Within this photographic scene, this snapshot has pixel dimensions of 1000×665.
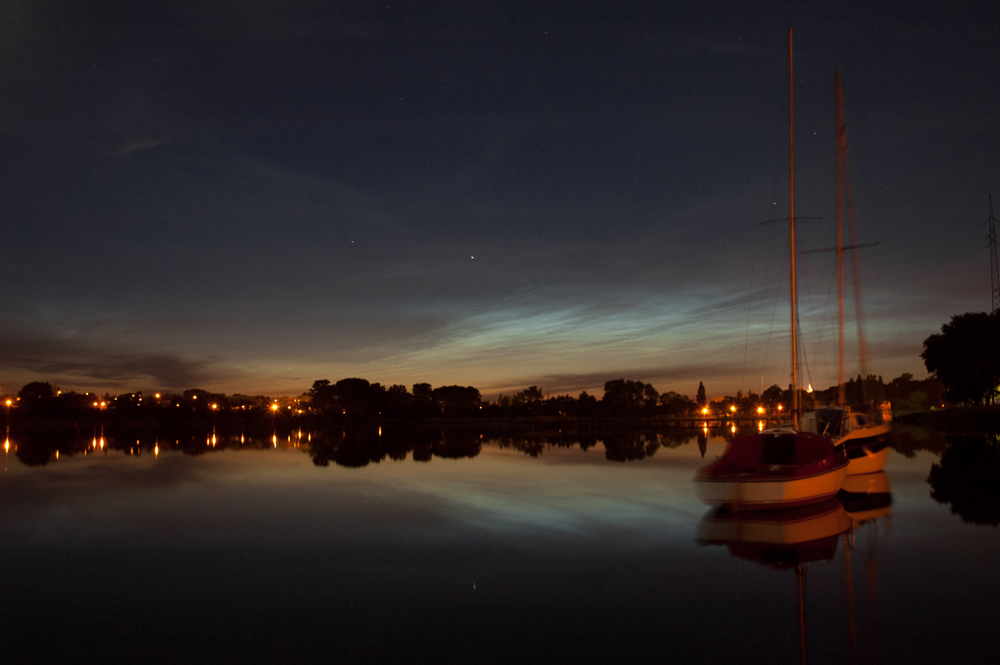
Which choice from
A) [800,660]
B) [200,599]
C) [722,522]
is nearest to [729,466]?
[722,522]

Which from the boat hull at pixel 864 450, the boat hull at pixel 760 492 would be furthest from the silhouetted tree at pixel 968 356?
the boat hull at pixel 760 492

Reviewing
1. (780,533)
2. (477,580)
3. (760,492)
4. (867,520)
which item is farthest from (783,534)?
(477,580)

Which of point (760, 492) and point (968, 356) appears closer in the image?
point (760, 492)

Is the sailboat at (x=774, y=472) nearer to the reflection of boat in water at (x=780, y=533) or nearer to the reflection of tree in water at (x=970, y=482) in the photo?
the reflection of boat in water at (x=780, y=533)

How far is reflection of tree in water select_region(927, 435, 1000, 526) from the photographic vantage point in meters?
14.8

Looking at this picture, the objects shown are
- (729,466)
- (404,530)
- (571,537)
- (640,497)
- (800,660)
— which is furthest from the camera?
(640,497)

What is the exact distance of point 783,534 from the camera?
12.4 m

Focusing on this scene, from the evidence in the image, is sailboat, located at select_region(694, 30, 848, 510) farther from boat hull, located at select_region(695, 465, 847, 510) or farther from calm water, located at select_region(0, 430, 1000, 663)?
calm water, located at select_region(0, 430, 1000, 663)

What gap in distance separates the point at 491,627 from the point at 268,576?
4133 mm

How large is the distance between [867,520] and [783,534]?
115 inches

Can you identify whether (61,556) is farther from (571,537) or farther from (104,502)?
(571,537)

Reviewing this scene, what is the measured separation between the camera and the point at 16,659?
682cm

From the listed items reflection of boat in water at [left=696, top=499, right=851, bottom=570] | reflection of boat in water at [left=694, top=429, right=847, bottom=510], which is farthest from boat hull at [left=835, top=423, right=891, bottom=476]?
reflection of boat in water at [left=696, top=499, right=851, bottom=570]

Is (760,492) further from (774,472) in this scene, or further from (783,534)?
(783,534)
